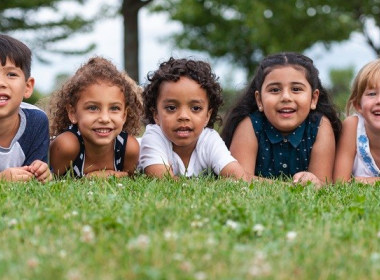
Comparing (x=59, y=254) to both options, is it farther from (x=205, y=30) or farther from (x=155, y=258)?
(x=205, y=30)

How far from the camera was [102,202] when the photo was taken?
434 centimetres

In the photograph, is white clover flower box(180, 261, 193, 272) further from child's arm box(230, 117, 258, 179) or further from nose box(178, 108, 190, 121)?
child's arm box(230, 117, 258, 179)

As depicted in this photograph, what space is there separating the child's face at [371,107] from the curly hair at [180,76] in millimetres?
1481

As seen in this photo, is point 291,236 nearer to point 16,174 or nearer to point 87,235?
point 87,235

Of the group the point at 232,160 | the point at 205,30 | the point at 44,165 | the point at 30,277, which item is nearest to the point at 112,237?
the point at 30,277

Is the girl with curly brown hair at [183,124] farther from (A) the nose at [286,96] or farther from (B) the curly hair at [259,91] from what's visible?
(A) the nose at [286,96]

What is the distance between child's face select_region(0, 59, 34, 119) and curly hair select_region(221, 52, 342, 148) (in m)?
2.28

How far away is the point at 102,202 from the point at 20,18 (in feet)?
69.0

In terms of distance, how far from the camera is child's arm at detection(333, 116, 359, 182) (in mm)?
6723

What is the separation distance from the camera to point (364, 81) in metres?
6.82

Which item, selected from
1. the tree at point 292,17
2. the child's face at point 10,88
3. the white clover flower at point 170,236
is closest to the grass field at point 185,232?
the white clover flower at point 170,236

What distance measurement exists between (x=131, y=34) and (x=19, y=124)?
13.3m

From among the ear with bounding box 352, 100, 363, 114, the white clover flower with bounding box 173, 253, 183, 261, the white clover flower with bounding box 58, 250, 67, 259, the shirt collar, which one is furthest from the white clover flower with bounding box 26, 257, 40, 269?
the ear with bounding box 352, 100, 363, 114

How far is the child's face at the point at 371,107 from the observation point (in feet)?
21.8
